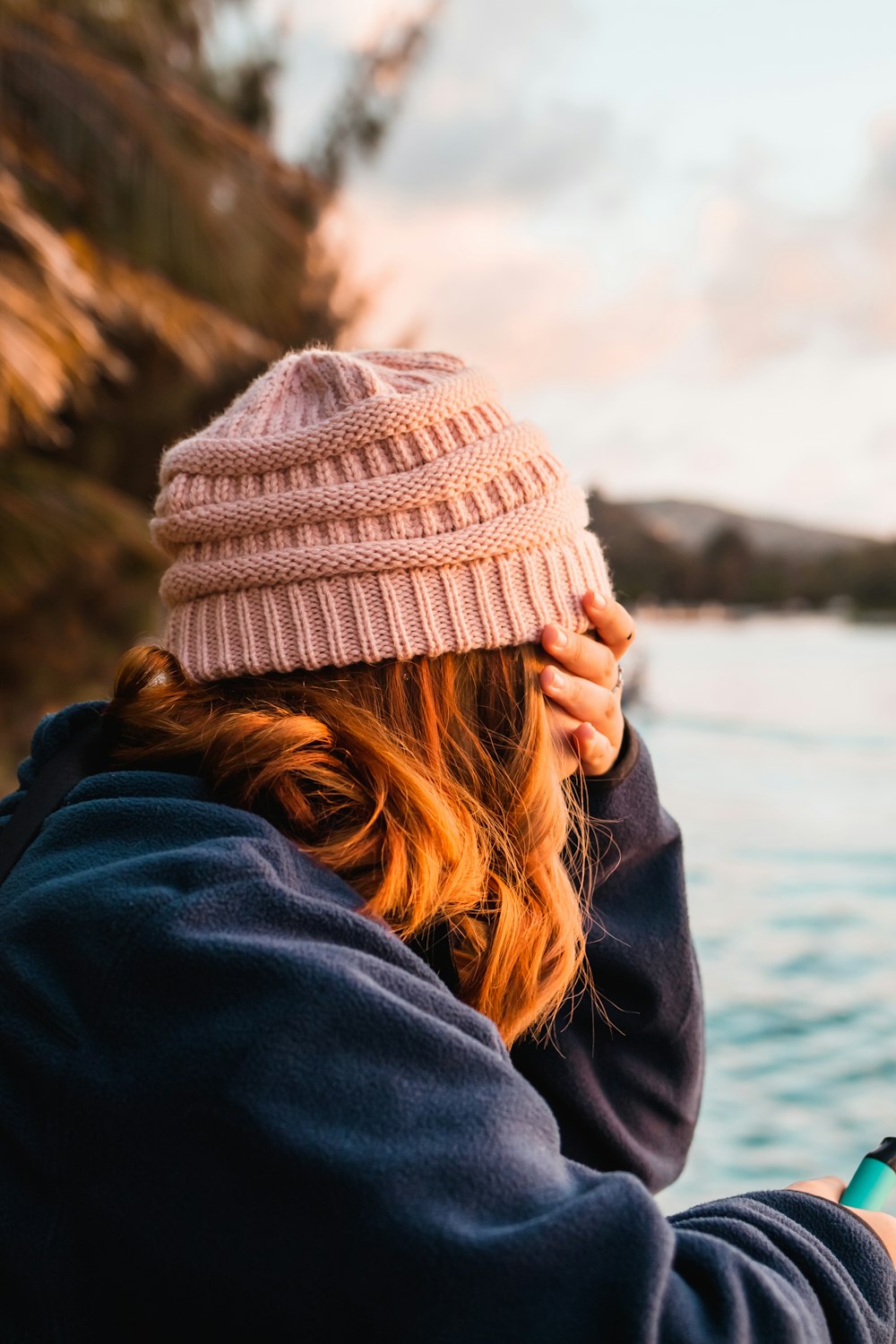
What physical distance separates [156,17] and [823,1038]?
8.12 m

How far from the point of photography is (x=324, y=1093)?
92 centimetres

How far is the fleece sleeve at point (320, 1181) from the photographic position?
2.87 feet

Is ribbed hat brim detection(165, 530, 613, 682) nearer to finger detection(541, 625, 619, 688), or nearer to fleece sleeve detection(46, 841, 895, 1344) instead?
finger detection(541, 625, 619, 688)

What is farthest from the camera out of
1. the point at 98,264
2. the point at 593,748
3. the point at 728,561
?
the point at 728,561

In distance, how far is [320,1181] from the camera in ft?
2.92

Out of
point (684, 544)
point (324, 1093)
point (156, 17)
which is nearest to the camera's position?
point (324, 1093)

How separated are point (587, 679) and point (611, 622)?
0.25 ft

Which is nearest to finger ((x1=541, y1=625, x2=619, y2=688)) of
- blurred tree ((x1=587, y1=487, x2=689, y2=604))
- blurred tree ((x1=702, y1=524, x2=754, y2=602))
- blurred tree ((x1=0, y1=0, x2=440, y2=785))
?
blurred tree ((x1=587, y1=487, x2=689, y2=604))

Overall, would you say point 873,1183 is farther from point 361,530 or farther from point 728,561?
point 728,561

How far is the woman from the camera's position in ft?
2.95

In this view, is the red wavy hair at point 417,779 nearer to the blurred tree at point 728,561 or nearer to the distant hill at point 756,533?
the distant hill at point 756,533

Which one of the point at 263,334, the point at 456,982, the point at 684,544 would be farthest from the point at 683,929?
the point at 263,334

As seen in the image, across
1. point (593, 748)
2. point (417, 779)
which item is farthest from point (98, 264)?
point (417, 779)

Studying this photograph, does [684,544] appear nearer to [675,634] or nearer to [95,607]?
[95,607]
